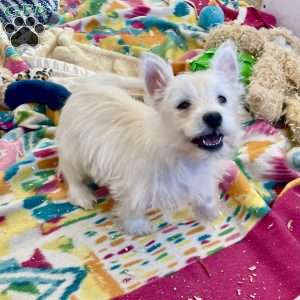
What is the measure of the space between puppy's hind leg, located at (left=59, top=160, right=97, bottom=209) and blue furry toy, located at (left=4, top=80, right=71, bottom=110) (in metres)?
0.36

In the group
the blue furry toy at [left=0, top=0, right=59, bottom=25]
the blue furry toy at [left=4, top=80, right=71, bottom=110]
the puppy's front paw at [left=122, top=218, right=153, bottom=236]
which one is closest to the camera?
the puppy's front paw at [left=122, top=218, right=153, bottom=236]

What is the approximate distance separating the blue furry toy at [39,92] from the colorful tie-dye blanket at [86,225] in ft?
0.14

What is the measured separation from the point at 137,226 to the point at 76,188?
241 millimetres

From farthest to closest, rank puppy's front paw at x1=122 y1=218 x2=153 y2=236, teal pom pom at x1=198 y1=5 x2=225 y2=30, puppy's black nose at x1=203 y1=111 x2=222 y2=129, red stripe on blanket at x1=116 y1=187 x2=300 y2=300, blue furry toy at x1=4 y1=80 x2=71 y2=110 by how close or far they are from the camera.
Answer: teal pom pom at x1=198 y1=5 x2=225 y2=30 < blue furry toy at x1=4 y1=80 x2=71 y2=110 < puppy's front paw at x1=122 y1=218 x2=153 y2=236 < red stripe on blanket at x1=116 y1=187 x2=300 y2=300 < puppy's black nose at x1=203 y1=111 x2=222 y2=129

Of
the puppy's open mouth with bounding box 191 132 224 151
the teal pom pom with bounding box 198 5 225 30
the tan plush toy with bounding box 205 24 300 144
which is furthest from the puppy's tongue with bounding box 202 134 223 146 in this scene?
the teal pom pom with bounding box 198 5 225 30

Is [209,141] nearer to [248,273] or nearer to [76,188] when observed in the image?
[248,273]

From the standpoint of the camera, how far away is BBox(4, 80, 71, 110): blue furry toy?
72.0 inches

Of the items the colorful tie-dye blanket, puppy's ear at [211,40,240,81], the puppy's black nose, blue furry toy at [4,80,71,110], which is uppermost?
puppy's ear at [211,40,240,81]

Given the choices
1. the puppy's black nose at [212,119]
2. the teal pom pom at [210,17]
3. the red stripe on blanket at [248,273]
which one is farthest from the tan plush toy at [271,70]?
the puppy's black nose at [212,119]

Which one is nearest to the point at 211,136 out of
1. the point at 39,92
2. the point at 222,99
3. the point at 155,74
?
the point at 222,99

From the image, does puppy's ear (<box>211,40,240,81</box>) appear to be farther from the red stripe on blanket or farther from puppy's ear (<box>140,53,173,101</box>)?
the red stripe on blanket

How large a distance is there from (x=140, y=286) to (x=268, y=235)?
42 cm

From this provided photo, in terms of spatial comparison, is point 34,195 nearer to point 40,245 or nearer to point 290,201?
point 40,245

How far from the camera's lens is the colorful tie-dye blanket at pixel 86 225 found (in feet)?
4.42
